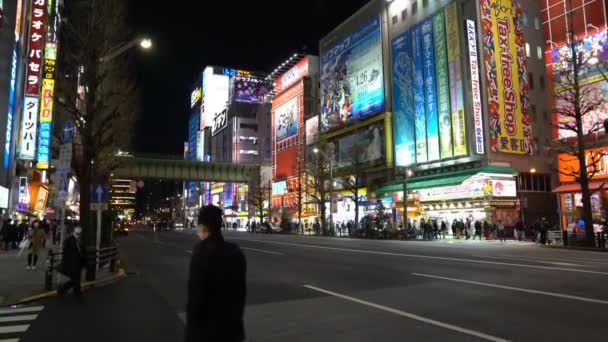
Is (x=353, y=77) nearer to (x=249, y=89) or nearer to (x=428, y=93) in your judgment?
(x=428, y=93)

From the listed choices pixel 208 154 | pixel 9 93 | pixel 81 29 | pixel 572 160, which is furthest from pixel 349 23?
pixel 208 154

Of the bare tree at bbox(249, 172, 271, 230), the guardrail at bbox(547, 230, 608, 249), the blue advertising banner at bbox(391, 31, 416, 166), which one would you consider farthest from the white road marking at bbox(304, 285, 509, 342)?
the bare tree at bbox(249, 172, 271, 230)

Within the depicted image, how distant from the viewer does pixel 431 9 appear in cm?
4725

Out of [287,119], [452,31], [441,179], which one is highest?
[287,119]

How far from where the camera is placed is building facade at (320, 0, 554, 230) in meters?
40.0

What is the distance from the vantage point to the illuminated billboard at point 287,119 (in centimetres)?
8050

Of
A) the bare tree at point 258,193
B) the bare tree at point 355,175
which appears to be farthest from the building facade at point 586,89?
the bare tree at point 258,193

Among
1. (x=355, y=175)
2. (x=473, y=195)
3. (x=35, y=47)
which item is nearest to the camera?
(x=35, y=47)

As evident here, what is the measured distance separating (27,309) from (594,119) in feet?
129

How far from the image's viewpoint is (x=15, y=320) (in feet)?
27.6

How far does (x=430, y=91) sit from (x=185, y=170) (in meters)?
33.6

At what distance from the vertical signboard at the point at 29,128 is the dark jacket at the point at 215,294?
3500 centimetres

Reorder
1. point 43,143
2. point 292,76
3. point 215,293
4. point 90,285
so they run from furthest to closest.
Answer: point 292,76 → point 43,143 → point 90,285 → point 215,293

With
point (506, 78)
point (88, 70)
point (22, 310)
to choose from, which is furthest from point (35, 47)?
point (506, 78)
